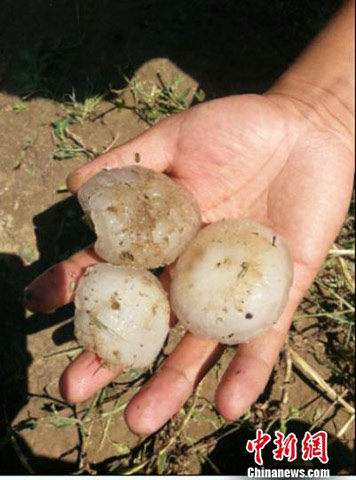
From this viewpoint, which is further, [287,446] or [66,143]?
[66,143]

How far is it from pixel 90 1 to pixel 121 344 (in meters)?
1.25

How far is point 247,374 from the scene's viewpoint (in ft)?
5.07

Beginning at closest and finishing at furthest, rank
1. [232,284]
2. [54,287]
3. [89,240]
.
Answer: [232,284] → [54,287] → [89,240]

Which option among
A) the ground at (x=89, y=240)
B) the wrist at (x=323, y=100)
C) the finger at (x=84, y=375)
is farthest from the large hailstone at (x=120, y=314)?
the wrist at (x=323, y=100)

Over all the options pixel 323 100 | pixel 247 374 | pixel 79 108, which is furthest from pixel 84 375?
pixel 323 100

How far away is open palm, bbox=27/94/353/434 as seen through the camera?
5.48 ft

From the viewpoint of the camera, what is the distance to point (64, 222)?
2.12 m

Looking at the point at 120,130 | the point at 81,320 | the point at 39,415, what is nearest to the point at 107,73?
the point at 120,130

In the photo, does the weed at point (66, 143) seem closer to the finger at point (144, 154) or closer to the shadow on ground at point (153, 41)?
the shadow on ground at point (153, 41)

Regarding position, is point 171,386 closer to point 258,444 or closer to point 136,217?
point 136,217

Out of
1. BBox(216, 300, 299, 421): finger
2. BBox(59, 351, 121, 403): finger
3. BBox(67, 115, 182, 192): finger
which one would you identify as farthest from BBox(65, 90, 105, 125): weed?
BBox(216, 300, 299, 421): finger

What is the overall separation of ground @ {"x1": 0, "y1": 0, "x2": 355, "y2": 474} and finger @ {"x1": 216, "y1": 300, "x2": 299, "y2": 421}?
49cm

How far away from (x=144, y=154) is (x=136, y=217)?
284 mm

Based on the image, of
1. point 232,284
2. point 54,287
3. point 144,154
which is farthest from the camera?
point 144,154
